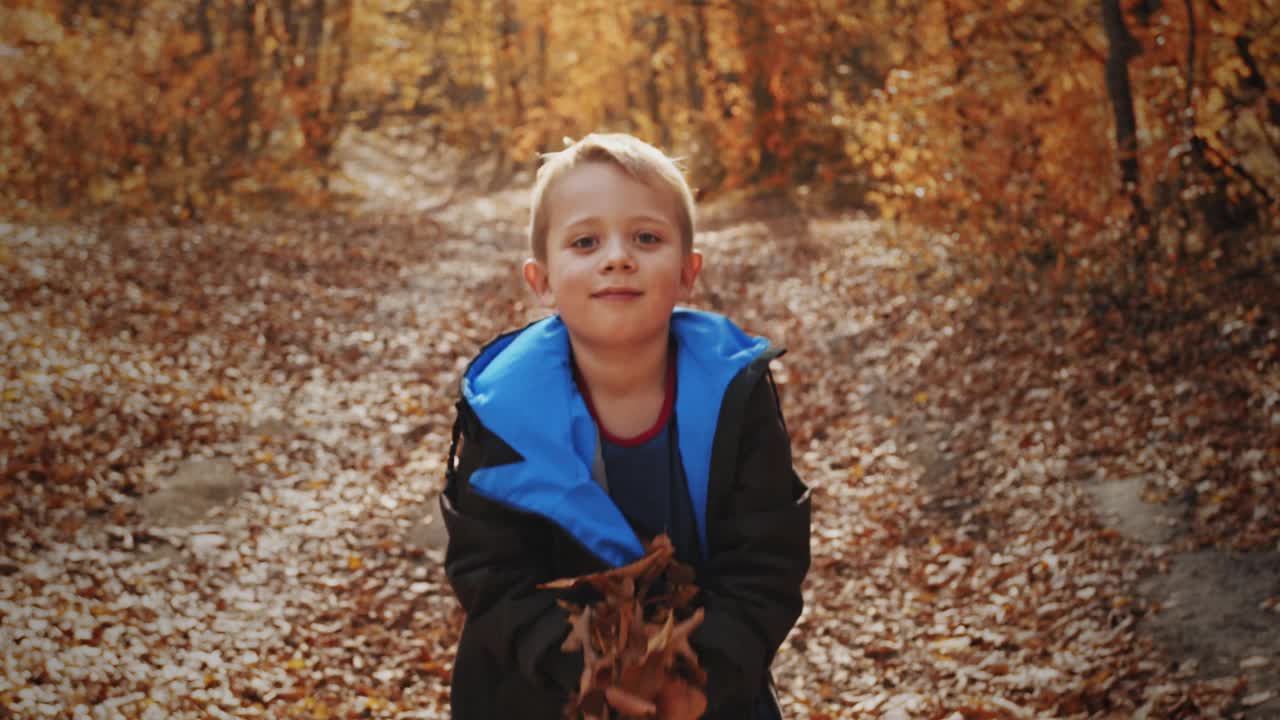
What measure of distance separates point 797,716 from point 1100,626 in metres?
1.42

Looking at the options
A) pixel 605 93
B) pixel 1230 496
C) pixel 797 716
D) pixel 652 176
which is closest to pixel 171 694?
pixel 797 716

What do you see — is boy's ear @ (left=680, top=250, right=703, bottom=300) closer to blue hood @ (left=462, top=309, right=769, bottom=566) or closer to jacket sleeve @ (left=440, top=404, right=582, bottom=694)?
blue hood @ (left=462, top=309, right=769, bottom=566)

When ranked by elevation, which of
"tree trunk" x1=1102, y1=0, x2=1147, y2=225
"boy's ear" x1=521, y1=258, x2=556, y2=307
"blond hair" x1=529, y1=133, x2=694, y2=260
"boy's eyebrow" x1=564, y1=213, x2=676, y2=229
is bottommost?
"boy's ear" x1=521, y1=258, x2=556, y2=307

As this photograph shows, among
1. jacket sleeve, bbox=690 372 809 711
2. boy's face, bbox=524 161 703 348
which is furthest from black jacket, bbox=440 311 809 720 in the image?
boy's face, bbox=524 161 703 348

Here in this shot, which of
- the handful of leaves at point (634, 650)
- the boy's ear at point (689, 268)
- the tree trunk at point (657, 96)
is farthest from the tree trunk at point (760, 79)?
the handful of leaves at point (634, 650)

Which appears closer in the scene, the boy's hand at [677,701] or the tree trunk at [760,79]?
the boy's hand at [677,701]

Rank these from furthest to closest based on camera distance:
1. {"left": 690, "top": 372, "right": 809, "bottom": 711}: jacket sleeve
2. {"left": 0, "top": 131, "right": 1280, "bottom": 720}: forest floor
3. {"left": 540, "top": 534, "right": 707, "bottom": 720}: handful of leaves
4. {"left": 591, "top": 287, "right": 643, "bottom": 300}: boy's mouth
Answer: {"left": 0, "top": 131, "right": 1280, "bottom": 720}: forest floor → {"left": 591, "top": 287, "right": 643, "bottom": 300}: boy's mouth → {"left": 690, "top": 372, "right": 809, "bottom": 711}: jacket sleeve → {"left": 540, "top": 534, "right": 707, "bottom": 720}: handful of leaves

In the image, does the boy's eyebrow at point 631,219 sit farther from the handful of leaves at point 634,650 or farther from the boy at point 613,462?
the handful of leaves at point 634,650

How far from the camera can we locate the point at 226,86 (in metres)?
13.8

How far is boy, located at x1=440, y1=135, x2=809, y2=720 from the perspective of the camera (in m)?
1.96

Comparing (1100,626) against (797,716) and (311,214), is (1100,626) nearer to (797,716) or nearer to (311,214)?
(797,716)

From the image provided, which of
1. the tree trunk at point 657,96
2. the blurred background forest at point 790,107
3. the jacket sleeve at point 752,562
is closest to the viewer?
the jacket sleeve at point 752,562

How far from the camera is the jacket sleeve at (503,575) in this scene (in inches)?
75.6

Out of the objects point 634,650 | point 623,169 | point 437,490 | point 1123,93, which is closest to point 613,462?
point 634,650
